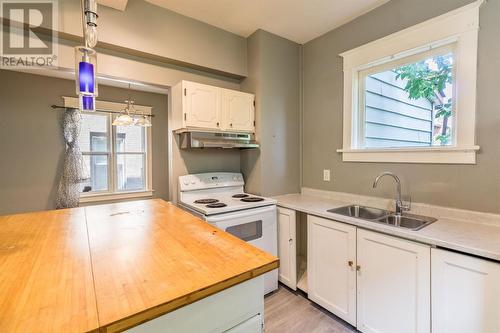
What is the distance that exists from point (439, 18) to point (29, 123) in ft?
15.3

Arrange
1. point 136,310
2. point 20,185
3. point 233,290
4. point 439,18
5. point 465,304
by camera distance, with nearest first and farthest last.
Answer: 1. point 136,310
2. point 233,290
3. point 465,304
4. point 439,18
5. point 20,185

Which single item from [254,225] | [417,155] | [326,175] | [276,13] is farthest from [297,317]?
[276,13]

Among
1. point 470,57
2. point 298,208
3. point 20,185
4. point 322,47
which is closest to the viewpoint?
point 470,57

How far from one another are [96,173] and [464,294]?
4459 mm

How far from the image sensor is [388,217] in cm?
187

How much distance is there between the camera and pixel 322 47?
103 inches

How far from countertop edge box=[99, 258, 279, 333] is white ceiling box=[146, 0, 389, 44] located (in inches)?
88.4

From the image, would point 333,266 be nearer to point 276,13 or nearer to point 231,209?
point 231,209

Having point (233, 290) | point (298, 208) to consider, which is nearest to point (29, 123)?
point (298, 208)

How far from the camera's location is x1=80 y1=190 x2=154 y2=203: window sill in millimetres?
3584

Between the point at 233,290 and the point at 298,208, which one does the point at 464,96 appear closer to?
the point at 298,208

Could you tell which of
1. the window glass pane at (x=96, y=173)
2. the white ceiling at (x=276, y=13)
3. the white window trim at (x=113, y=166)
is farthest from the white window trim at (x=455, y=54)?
the window glass pane at (x=96, y=173)

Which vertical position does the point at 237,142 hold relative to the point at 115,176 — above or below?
above

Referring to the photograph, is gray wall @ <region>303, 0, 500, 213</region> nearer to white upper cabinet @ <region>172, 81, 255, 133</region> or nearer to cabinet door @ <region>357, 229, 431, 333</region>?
cabinet door @ <region>357, 229, 431, 333</region>
